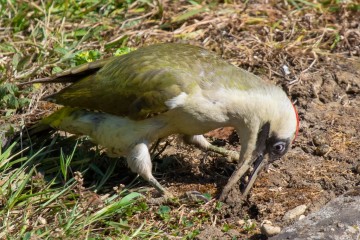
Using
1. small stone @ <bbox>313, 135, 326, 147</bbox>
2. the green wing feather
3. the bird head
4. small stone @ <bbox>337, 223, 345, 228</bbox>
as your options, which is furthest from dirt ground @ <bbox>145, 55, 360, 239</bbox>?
the green wing feather

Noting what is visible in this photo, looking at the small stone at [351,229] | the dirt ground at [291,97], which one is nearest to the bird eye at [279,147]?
the dirt ground at [291,97]

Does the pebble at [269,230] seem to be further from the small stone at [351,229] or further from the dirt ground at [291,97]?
the small stone at [351,229]

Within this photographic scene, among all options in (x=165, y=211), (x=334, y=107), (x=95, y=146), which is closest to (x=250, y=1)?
(x=334, y=107)

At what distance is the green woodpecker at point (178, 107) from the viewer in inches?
249

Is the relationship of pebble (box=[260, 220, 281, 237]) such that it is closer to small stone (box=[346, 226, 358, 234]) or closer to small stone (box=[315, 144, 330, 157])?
small stone (box=[346, 226, 358, 234])

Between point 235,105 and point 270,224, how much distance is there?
936mm

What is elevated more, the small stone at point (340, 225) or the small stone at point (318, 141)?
the small stone at point (340, 225)

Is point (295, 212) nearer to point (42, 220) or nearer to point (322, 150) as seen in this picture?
point (322, 150)

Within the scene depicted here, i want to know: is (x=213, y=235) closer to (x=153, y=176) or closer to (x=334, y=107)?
Result: (x=153, y=176)

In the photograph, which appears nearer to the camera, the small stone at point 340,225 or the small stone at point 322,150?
the small stone at point 340,225

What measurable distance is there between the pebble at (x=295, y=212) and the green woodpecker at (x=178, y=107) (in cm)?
41

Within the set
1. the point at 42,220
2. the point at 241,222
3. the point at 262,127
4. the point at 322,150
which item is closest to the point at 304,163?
the point at 322,150

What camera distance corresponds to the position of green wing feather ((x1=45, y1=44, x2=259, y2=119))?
6359 millimetres

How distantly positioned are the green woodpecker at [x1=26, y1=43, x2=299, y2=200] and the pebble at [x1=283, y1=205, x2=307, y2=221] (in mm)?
407
